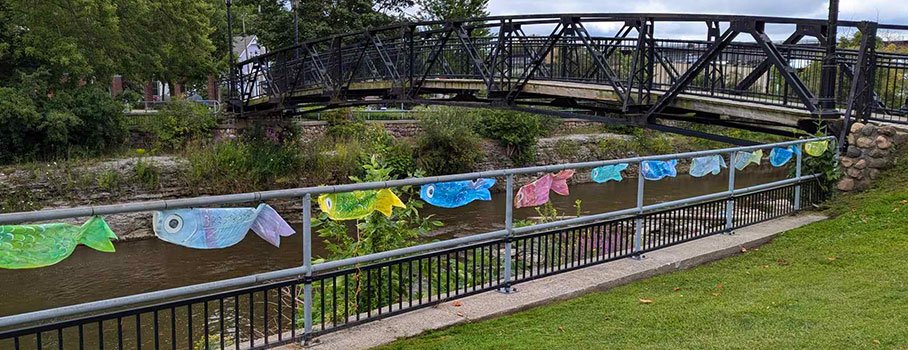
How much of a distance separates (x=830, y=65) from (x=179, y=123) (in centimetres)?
2228

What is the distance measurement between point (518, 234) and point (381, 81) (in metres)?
14.2

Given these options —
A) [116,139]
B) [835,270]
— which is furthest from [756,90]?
[116,139]

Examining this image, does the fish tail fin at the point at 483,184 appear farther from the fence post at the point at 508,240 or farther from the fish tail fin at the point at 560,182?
the fish tail fin at the point at 560,182

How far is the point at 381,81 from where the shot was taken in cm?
2041

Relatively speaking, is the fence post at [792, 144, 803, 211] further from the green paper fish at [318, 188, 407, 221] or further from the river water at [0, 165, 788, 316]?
the river water at [0, 165, 788, 316]

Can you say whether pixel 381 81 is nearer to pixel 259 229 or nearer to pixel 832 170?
pixel 832 170

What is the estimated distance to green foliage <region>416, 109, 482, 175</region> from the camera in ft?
92.2

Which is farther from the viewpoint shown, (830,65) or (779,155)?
(830,65)

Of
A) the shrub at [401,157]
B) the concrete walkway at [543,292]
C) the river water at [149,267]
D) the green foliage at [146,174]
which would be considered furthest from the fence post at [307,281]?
the shrub at [401,157]

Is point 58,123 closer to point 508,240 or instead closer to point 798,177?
point 508,240

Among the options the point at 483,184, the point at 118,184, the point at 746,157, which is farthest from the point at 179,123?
the point at 483,184

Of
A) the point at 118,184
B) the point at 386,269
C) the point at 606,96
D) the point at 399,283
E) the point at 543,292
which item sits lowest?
the point at 118,184

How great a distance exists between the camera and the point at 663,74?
51.1ft

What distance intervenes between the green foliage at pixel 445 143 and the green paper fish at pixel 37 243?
23.4 metres
